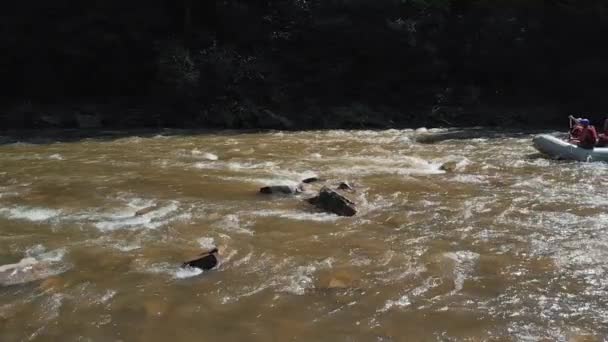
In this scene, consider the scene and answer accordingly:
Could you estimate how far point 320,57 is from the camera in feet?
71.9

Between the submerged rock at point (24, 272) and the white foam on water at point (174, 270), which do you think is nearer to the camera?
the submerged rock at point (24, 272)

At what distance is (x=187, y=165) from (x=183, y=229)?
459 centimetres

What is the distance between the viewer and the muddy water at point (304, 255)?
481 cm

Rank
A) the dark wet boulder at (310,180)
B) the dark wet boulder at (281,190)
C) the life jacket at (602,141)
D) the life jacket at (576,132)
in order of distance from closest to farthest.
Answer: the dark wet boulder at (281,190) < the dark wet boulder at (310,180) < the life jacket at (602,141) < the life jacket at (576,132)

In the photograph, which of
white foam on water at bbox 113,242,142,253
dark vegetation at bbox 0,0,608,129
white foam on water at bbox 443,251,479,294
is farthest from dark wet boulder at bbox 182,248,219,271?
dark vegetation at bbox 0,0,608,129

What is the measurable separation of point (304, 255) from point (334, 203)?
175 cm

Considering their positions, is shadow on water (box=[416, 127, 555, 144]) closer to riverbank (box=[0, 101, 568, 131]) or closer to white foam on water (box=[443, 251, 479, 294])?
riverbank (box=[0, 101, 568, 131])

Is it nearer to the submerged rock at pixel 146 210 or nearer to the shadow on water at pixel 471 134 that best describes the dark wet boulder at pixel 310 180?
the submerged rock at pixel 146 210

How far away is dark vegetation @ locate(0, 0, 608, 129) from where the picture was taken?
68.1 feet

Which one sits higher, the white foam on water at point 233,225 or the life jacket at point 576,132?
the life jacket at point 576,132

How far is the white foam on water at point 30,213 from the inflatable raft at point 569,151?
8818mm

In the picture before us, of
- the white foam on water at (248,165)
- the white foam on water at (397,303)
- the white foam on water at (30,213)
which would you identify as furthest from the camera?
the white foam on water at (248,165)


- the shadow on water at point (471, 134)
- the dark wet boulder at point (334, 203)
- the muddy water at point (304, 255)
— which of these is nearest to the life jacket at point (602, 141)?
the muddy water at point (304, 255)

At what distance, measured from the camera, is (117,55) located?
2159 centimetres
